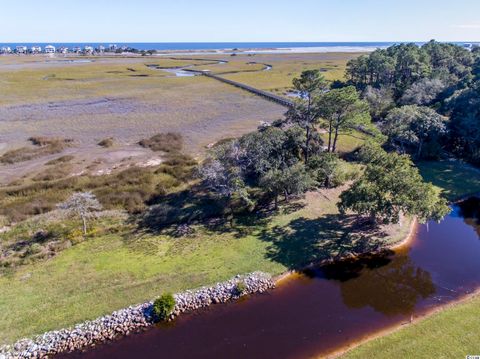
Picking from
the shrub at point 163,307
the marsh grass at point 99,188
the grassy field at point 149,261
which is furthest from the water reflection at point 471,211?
the marsh grass at point 99,188

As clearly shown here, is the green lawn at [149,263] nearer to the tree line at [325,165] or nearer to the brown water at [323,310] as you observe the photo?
the brown water at [323,310]

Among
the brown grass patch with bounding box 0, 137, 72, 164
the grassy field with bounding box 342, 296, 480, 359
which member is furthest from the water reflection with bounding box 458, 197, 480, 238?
the brown grass patch with bounding box 0, 137, 72, 164

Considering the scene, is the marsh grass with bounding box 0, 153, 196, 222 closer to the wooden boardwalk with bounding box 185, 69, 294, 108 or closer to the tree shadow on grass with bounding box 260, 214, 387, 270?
the tree shadow on grass with bounding box 260, 214, 387, 270

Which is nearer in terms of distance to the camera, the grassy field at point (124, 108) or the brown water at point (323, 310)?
the brown water at point (323, 310)

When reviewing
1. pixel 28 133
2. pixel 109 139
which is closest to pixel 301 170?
pixel 109 139

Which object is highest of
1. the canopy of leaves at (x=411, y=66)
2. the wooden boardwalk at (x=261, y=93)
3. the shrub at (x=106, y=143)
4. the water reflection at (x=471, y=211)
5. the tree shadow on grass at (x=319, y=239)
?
the canopy of leaves at (x=411, y=66)

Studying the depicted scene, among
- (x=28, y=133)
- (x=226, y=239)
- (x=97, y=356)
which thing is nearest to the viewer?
(x=97, y=356)

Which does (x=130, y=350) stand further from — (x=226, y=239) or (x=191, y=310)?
(x=226, y=239)
